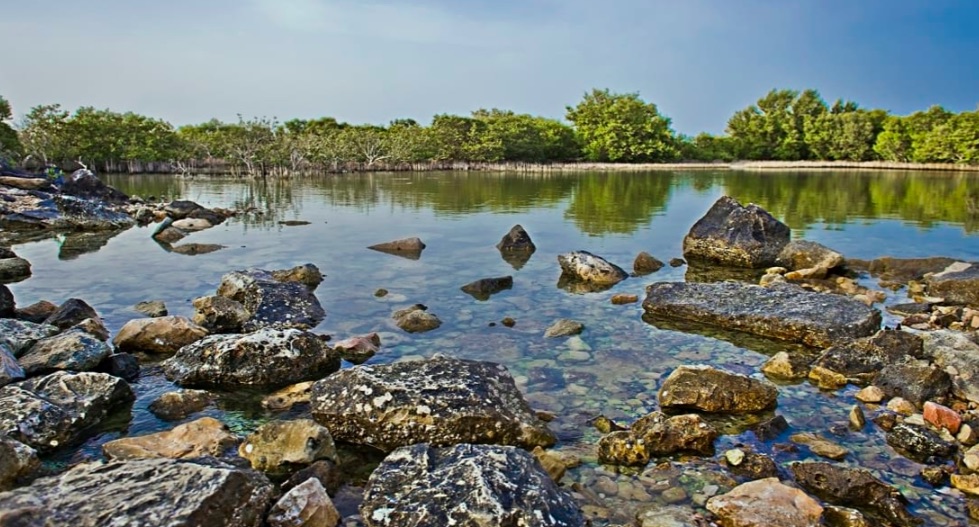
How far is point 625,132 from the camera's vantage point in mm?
96938

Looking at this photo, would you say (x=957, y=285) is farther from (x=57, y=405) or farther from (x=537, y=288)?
(x=57, y=405)

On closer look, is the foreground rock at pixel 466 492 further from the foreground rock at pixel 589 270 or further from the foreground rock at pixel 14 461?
the foreground rock at pixel 589 270

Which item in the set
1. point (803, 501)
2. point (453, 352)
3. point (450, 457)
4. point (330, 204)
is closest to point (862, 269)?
point (453, 352)

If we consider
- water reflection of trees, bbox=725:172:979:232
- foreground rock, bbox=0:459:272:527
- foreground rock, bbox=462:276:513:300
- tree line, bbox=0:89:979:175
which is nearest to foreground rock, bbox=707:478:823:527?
foreground rock, bbox=0:459:272:527

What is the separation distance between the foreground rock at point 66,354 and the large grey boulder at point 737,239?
13797 mm

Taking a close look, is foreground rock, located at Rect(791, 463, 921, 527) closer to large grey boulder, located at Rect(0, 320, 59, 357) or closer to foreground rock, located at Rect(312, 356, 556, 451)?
foreground rock, located at Rect(312, 356, 556, 451)

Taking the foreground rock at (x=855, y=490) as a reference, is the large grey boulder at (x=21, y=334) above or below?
above

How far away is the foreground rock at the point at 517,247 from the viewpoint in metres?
17.1

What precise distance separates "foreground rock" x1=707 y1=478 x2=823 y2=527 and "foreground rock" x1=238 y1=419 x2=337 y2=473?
344 centimetres

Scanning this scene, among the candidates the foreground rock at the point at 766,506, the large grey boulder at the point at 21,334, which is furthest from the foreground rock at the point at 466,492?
the large grey boulder at the point at 21,334

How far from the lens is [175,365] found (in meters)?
8.08

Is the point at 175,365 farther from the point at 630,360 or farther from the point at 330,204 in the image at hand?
the point at 330,204

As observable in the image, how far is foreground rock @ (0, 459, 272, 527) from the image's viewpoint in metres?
4.10

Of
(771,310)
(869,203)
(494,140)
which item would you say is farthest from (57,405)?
(494,140)
